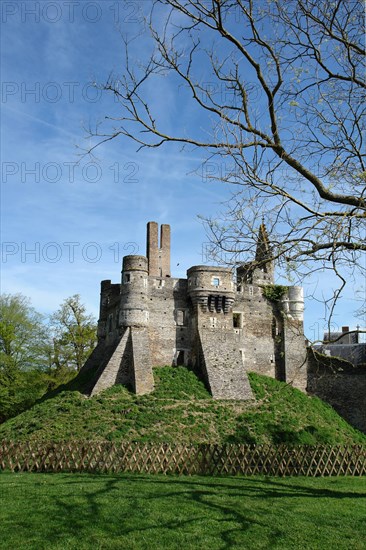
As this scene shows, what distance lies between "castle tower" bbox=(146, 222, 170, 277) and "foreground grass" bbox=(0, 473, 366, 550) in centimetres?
2874

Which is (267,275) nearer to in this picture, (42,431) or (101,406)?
(101,406)

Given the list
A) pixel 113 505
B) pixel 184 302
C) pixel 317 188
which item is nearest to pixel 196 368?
pixel 184 302

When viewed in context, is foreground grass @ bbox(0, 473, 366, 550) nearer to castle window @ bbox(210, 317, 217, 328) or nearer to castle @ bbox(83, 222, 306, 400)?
castle @ bbox(83, 222, 306, 400)

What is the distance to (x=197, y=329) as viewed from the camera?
4134 centimetres

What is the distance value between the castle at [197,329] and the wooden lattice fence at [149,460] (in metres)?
12.7

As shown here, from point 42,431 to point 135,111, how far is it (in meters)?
23.1

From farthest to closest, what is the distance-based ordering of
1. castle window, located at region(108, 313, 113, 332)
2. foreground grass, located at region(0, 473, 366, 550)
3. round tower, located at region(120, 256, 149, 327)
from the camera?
castle window, located at region(108, 313, 113, 332) < round tower, located at region(120, 256, 149, 327) < foreground grass, located at region(0, 473, 366, 550)

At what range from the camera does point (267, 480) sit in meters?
22.5

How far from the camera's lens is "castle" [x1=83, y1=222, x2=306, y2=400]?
38656 mm

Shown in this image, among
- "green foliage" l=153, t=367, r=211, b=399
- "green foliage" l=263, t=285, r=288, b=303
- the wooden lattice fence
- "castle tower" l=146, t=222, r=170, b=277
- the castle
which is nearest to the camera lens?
the wooden lattice fence

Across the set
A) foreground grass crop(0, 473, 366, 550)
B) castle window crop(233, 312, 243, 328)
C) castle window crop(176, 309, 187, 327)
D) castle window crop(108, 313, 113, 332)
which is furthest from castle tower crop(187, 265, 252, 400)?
foreground grass crop(0, 473, 366, 550)

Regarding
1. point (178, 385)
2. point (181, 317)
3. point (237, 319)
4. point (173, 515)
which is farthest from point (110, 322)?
point (173, 515)

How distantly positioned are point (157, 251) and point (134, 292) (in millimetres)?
8725

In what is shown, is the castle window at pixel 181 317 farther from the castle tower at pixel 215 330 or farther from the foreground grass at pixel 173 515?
the foreground grass at pixel 173 515
